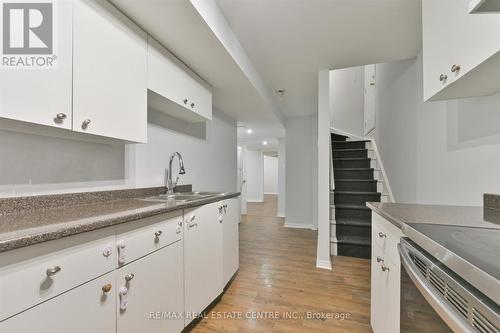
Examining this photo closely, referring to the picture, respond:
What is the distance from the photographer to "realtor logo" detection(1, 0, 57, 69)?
0.82 m

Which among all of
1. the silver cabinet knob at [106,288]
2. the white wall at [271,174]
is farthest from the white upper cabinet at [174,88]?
the white wall at [271,174]

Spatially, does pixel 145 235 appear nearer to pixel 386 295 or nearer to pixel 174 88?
pixel 174 88

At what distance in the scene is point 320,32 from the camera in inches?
72.2

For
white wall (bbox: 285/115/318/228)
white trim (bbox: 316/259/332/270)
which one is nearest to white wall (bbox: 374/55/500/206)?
white trim (bbox: 316/259/332/270)

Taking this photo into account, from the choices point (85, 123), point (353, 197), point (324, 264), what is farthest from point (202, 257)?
point (353, 197)

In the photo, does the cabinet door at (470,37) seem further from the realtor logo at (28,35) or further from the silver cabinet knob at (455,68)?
the realtor logo at (28,35)

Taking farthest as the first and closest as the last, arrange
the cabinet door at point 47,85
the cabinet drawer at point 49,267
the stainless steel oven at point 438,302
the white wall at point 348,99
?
the white wall at point 348,99 < the cabinet door at point 47,85 < the cabinet drawer at point 49,267 < the stainless steel oven at point 438,302

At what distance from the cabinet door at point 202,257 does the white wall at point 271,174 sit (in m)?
9.92

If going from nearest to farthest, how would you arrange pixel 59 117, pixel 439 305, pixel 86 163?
1. pixel 439 305
2. pixel 59 117
3. pixel 86 163

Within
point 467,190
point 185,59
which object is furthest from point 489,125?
point 185,59

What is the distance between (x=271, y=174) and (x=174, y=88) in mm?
10212

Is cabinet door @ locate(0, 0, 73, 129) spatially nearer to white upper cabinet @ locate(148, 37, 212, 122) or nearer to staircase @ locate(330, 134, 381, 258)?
white upper cabinet @ locate(148, 37, 212, 122)

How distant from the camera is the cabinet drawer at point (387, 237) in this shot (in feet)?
3.16

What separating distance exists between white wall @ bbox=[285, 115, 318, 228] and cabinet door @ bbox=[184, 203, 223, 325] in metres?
2.90
